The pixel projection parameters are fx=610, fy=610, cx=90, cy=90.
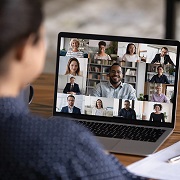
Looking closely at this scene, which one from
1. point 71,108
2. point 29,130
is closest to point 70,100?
point 71,108

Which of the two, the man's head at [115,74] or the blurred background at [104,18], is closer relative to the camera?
the man's head at [115,74]

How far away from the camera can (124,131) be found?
1730mm

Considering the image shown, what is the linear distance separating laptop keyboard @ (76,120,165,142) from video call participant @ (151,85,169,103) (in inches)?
3.4

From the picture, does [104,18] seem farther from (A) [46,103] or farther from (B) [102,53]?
(B) [102,53]

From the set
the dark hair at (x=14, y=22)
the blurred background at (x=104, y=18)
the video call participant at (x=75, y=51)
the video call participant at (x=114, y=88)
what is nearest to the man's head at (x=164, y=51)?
the video call participant at (x=114, y=88)

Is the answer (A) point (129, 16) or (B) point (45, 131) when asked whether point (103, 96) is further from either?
(A) point (129, 16)

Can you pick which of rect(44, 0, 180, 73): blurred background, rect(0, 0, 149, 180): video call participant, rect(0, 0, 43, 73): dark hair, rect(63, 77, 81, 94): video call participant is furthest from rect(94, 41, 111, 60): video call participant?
rect(44, 0, 180, 73): blurred background

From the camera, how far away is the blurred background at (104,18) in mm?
4961

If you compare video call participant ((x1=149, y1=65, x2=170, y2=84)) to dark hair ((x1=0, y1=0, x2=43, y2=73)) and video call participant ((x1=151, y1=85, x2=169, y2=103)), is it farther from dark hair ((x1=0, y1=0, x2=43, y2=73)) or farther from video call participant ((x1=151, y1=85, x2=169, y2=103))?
dark hair ((x1=0, y1=0, x2=43, y2=73))

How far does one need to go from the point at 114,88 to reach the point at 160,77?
0.46 feet

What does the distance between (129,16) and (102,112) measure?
11.2 ft

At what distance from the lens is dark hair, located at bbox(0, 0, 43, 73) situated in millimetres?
978

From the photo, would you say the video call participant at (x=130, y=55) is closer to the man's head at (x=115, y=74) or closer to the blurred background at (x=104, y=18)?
the man's head at (x=115, y=74)

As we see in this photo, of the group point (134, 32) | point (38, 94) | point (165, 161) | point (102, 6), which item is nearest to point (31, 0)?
point (165, 161)
